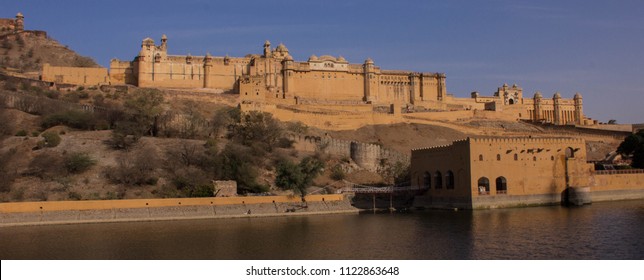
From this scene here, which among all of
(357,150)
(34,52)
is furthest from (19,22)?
(357,150)

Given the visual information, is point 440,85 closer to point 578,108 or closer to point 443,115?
point 443,115

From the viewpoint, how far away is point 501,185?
120ft

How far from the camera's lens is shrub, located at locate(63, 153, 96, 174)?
37.7 meters

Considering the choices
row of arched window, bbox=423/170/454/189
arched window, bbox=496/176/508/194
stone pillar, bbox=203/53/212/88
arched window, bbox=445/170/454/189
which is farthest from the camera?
stone pillar, bbox=203/53/212/88

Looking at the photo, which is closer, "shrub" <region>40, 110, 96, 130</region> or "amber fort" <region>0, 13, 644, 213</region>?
"amber fort" <region>0, 13, 644, 213</region>

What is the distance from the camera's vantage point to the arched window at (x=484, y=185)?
3589 cm

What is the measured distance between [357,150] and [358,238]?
25145 millimetres

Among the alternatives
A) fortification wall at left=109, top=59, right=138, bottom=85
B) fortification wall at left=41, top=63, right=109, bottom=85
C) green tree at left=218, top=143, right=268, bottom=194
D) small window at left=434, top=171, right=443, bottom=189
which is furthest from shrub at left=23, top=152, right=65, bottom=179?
fortification wall at left=109, top=59, right=138, bottom=85

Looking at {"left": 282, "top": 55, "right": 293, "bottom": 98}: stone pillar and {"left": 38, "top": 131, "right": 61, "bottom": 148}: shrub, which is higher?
{"left": 282, "top": 55, "right": 293, "bottom": 98}: stone pillar

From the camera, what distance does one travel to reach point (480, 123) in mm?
69500

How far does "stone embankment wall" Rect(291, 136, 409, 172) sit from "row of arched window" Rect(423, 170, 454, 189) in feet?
29.4

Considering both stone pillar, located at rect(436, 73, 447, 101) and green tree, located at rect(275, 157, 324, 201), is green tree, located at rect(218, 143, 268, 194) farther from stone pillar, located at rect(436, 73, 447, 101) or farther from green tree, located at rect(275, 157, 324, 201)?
stone pillar, located at rect(436, 73, 447, 101)

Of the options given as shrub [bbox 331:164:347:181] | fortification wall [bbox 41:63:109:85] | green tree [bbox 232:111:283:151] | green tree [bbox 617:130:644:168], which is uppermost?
fortification wall [bbox 41:63:109:85]

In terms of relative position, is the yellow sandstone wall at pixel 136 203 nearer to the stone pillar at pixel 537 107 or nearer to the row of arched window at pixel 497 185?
the row of arched window at pixel 497 185
